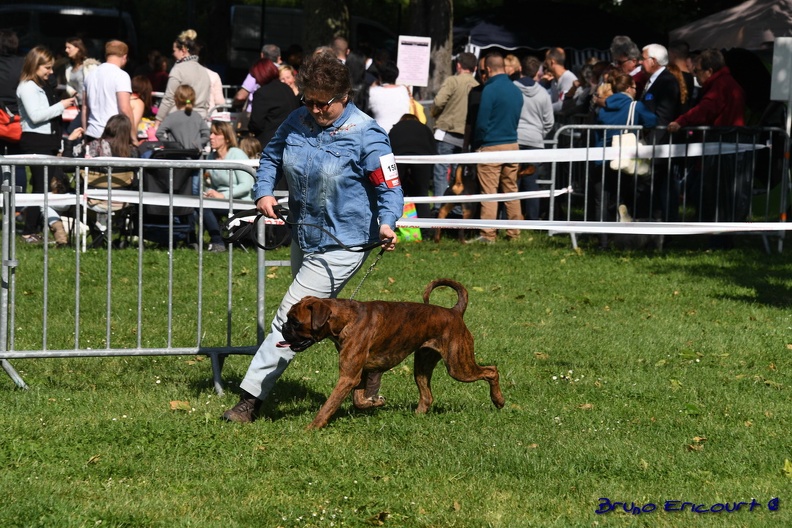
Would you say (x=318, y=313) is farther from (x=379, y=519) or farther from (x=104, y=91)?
(x=104, y=91)

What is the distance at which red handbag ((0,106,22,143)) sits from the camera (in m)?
12.7

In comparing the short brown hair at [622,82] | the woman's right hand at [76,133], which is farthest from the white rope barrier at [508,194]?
the woman's right hand at [76,133]

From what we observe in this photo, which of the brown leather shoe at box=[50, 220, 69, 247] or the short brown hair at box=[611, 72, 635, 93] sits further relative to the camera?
the short brown hair at box=[611, 72, 635, 93]

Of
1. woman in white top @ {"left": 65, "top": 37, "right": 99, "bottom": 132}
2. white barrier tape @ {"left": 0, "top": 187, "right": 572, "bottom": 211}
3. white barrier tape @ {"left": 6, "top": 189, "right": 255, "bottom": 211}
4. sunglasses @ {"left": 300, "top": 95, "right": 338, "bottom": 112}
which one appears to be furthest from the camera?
woman in white top @ {"left": 65, "top": 37, "right": 99, "bottom": 132}

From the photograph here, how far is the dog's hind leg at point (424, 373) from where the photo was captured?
260 inches

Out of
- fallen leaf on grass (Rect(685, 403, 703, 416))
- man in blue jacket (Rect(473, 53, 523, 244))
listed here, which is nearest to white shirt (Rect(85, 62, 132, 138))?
man in blue jacket (Rect(473, 53, 523, 244))

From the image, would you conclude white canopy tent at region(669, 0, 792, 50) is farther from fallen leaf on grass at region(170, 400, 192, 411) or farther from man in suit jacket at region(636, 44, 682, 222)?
fallen leaf on grass at region(170, 400, 192, 411)

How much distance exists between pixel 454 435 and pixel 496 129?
7598 mm

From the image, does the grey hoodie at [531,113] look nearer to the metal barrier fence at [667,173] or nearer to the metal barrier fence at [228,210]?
the metal barrier fence at [228,210]

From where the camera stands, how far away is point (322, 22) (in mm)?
20422

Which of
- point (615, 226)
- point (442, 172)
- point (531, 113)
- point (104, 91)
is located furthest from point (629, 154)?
point (104, 91)

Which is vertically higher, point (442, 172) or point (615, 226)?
point (442, 172)

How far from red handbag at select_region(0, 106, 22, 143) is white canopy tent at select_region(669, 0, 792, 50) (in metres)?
12.9

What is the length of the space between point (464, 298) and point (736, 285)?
5.52m
